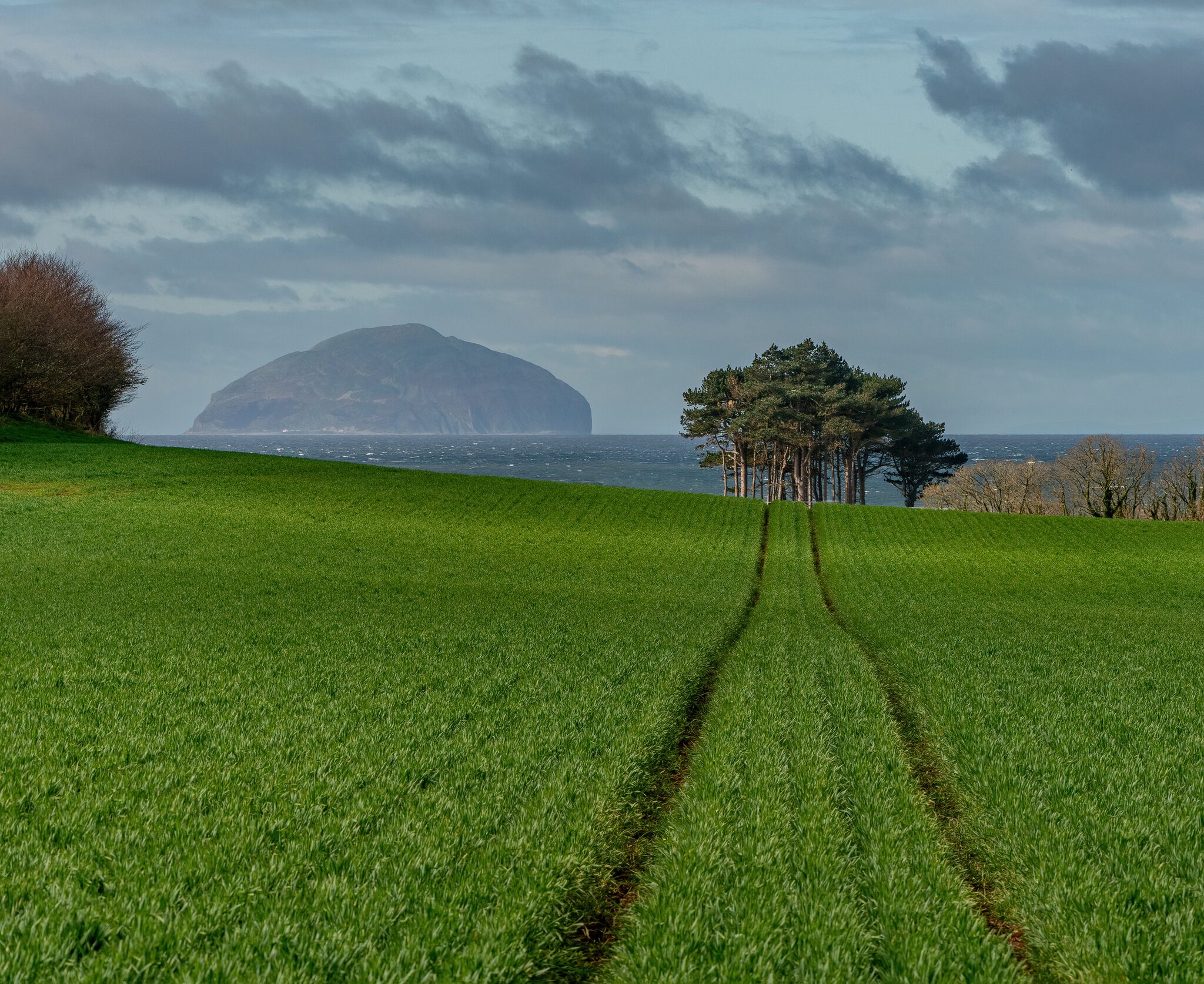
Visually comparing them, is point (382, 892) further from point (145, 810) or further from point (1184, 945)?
point (1184, 945)

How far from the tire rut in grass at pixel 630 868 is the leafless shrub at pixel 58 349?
70926 mm

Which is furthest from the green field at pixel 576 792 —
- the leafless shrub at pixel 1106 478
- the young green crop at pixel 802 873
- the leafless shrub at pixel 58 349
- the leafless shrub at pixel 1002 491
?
the leafless shrub at pixel 1002 491

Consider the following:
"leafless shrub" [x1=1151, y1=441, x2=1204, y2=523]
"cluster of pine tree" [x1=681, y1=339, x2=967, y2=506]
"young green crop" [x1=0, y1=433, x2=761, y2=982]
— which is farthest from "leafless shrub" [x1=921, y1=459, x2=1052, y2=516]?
"young green crop" [x1=0, y1=433, x2=761, y2=982]

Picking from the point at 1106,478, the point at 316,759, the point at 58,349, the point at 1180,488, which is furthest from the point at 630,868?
the point at 1180,488

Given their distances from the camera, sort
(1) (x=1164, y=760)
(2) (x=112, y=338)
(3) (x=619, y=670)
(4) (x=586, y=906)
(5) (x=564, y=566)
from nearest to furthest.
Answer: (4) (x=586, y=906), (1) (x=1164, y=760), (3) (x=619, y=670), (5) (x=564, y=566), (2) (x=112, y=338)

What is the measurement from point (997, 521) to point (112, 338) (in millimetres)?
81345

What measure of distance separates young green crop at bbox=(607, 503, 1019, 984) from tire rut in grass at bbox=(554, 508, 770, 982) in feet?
0.69

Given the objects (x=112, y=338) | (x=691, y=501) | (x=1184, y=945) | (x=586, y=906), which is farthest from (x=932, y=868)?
(x=112, y=338)

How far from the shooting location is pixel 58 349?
65500mm

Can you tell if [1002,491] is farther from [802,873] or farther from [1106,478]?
[802,873]

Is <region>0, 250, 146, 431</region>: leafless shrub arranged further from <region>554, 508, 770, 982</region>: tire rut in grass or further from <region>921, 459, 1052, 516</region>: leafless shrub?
<region>921, 459, 1052, 516</region>: leafless shrub

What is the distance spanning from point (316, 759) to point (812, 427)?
79.5 meters

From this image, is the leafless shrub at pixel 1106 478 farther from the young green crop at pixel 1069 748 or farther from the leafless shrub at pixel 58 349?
the leafless shrub at pixel 58 349

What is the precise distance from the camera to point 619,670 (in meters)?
15.1
